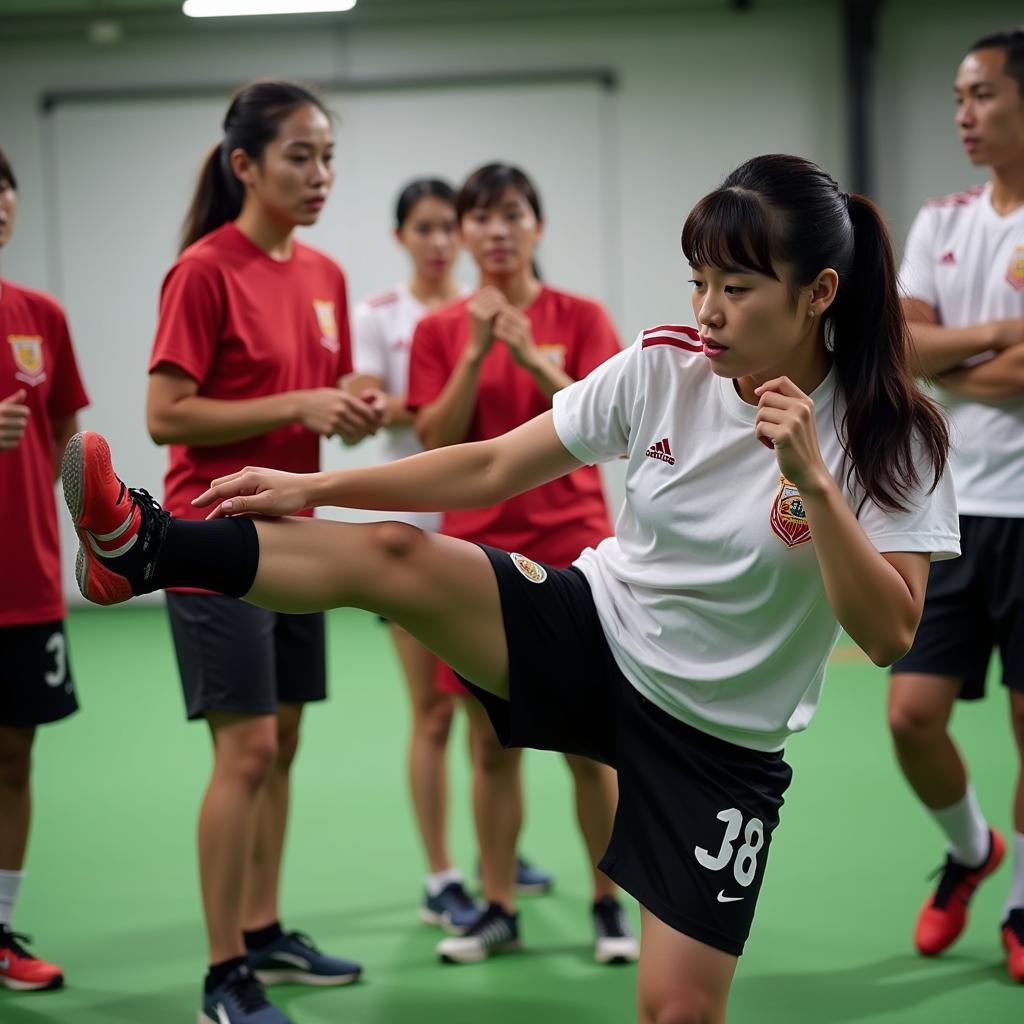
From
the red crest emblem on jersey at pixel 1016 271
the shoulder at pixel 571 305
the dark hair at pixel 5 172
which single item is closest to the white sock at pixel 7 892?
the dark hair at pixel 5 172

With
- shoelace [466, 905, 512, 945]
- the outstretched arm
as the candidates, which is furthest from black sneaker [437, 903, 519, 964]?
the outstretched arm

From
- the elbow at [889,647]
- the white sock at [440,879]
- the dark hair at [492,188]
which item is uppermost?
the dark hair at [492,188]

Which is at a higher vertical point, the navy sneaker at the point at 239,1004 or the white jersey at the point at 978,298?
the white jersey at the point at 978,298

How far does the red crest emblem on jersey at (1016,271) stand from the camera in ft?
9.05

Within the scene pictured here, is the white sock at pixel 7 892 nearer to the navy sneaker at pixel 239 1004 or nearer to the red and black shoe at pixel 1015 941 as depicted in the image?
the navy sneaker at pixel 239 1004

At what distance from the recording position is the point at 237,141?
8.93 feet

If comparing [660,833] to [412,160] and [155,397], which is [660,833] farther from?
[412,160]

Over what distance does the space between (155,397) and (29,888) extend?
56.6 inches

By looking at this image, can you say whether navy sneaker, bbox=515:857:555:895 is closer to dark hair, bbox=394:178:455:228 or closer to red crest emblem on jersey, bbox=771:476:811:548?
red crest emblem on jersey, bbox=771:476:811:548

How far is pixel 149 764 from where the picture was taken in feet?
14.7

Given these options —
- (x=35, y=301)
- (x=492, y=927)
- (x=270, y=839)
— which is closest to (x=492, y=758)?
(x=492, y=927)

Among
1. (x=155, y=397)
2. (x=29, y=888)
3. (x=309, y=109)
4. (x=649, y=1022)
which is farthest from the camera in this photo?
(x=29, y=888)

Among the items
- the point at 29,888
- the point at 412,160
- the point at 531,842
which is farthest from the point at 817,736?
the point at 412,160

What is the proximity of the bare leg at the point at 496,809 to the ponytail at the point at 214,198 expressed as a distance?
43.9 inches
